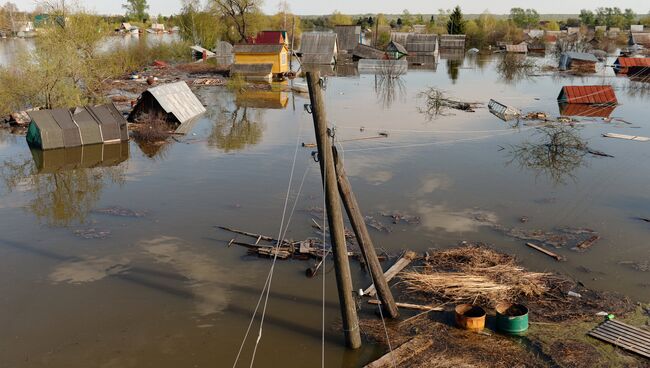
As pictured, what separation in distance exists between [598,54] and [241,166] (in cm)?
6367

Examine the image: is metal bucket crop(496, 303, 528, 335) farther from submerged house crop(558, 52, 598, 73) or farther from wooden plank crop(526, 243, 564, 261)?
submerged house crop(558, 52, 598, 73)

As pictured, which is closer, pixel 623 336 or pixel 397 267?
pixel 623 336

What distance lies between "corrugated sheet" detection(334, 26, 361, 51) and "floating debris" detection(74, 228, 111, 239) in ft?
210

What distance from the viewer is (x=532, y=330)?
386 inches

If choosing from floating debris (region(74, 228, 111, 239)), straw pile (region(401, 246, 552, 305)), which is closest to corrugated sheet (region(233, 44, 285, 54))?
floating debris (region(74, 228, 111, 239))

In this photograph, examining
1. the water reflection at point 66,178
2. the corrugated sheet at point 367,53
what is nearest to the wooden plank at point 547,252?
the water reflection at point 66,178

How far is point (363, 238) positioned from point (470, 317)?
2.44m

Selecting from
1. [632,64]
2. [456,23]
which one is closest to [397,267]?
[632,64]

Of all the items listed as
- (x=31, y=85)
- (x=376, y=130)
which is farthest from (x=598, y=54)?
(x=31, y=85)

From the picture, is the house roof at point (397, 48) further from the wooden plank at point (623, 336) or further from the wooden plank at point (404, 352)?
the wooden plank at point (404, 352)

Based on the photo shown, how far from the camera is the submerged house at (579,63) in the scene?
54.1m

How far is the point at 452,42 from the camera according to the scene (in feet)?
283

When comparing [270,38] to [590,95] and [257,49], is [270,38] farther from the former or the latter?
[590,95]

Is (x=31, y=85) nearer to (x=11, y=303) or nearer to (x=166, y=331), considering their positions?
(x=11, y=303)
